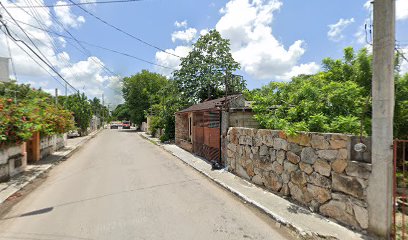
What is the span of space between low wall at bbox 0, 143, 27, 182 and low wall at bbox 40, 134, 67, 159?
4.07 meters

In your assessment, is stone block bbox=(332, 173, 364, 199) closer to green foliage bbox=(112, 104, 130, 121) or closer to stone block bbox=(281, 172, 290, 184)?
stone block bbox=(281, 172, 290, 184)

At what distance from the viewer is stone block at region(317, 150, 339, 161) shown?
5104 mm

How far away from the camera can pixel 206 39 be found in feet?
86.8

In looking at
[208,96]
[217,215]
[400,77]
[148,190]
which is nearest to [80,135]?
[208,96]

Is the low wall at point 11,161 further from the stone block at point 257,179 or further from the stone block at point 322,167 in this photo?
the stone block at point 322,167

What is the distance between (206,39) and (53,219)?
2384 centimetres

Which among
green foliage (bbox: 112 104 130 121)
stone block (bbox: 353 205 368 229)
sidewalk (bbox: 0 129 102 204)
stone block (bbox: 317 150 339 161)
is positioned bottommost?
sidewalk (bbox: 0 129 102 204)

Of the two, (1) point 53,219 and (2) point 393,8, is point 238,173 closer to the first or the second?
(1) point 53,219

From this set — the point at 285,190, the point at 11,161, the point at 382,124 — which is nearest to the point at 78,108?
the point at 11,161

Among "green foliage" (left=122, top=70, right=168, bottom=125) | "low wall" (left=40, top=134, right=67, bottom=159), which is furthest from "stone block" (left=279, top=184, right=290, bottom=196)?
"green foliage" (left=122, top=70, right=168, bottom=125)

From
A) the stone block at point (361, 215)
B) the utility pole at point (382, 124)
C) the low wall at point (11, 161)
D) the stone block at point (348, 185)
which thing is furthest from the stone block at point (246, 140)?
the low wall at point (11, 161)

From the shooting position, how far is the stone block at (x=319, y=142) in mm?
5332

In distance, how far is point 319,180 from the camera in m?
5.48

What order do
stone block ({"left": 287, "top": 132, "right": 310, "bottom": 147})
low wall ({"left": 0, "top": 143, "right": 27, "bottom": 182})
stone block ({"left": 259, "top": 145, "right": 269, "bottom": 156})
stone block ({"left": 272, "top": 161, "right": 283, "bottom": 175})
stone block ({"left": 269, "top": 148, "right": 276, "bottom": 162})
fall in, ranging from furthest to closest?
low wall ({"left": 0, "top": 143, "right": 27, "bottom": 182}), stone block ({"left": 259, "top": 145, "right": 269, "bottom": 156}), stone block ({"left": 269, "top": 148, "right": 276, "bottom": 162}), stone block ({"left": 272, "top": 161, "right": 283, "bottom": 175}), stone block ({"left": 287, "top": 132, "right": 310, "bottom": 147})
